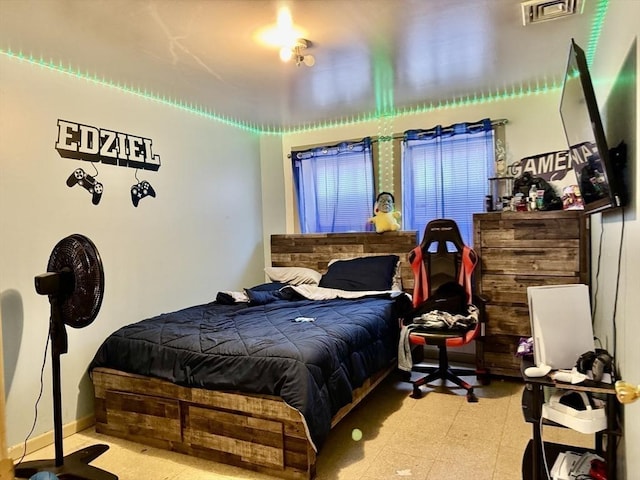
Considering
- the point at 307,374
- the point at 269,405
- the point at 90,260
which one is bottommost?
the point at 269,405

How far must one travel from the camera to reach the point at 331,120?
450 cm

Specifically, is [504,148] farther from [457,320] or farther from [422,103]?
[457,320]

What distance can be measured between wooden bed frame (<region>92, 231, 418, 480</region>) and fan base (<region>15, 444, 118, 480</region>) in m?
0.29

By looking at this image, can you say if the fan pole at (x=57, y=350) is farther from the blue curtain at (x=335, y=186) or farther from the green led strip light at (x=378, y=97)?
the blue curtain at (x=335, y=186)

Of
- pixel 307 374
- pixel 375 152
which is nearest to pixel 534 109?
pixel 375 152

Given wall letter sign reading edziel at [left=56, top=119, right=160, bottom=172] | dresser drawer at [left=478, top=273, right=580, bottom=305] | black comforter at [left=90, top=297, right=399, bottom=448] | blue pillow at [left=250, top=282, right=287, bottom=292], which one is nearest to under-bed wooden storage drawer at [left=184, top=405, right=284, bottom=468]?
black comforter at [left=90, top=297, right=399, bottom=448]

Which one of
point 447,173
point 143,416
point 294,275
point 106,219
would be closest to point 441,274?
point 447,173

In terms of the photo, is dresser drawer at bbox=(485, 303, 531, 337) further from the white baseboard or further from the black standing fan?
the white baseboard

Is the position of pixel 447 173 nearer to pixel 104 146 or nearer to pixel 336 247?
pixel 336 247

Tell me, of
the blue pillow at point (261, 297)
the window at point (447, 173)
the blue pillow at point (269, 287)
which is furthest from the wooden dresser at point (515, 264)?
the blue pillow at point (269, 287)

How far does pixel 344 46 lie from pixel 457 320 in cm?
204

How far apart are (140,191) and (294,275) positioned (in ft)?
5.33

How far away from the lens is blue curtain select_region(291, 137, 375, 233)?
4.51 metres

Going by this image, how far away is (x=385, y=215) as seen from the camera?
429 centimetres
